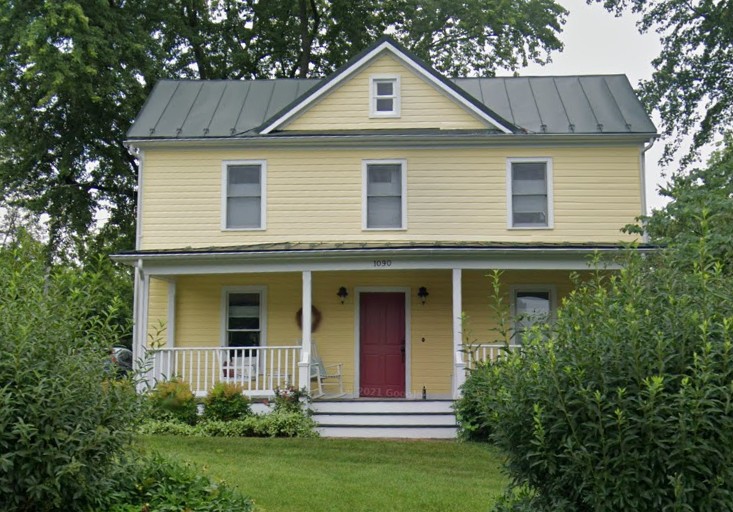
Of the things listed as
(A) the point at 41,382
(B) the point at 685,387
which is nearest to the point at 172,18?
(A) the point at 41,382

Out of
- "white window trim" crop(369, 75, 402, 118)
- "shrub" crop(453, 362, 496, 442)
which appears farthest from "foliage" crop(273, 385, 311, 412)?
"white window trim" crop(369, 75, 402, 118)

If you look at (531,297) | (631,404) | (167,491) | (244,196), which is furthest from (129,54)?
(631,404)

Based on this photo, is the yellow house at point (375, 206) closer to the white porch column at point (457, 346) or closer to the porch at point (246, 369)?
the porch at point (246, 369)

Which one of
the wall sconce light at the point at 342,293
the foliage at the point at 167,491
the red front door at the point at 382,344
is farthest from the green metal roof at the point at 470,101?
the foliage at the point at 167,491

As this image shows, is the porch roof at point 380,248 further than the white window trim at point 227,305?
No

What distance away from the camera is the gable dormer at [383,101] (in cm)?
1589

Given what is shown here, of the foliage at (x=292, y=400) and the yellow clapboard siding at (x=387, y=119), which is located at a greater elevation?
the yellow clapboard siding at (x=387, y=119)

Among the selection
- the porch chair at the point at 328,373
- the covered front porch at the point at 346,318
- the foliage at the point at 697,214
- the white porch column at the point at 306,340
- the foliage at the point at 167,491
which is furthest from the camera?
the covered front porch at the point at 346,318

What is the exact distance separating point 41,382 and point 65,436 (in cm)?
38

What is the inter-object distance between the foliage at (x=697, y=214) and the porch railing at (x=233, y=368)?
6.53 metres

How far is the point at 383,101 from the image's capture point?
16.3 metres

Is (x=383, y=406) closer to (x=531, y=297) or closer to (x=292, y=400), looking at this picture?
(x=292, y=400)

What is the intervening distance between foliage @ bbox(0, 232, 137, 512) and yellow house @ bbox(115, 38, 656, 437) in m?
9.40

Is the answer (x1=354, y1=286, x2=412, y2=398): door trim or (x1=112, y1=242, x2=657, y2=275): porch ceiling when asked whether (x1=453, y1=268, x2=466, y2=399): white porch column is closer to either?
(x1=112, y1=242, x2=657, y2=275): porch ceiling
